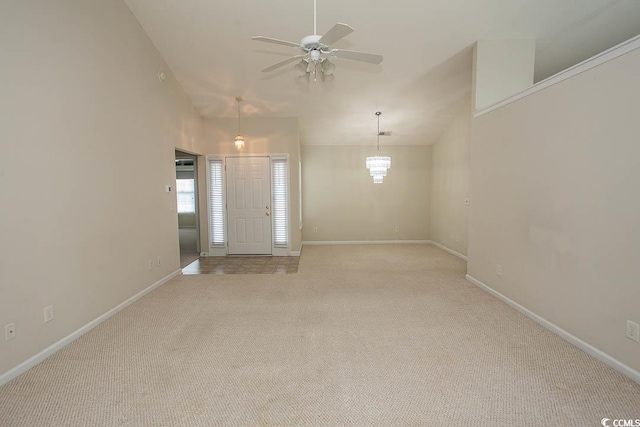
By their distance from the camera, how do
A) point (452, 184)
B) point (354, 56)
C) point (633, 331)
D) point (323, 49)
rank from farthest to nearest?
point (452, 184) → point (354, 56) → point (323, 49) → point (633, 331)

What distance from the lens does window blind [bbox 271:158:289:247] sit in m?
6.08

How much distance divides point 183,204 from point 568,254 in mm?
11406

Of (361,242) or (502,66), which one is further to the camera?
(361,242)

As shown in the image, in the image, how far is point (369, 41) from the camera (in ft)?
12.8

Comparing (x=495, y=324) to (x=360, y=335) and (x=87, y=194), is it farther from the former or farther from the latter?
(x=87, y=194)

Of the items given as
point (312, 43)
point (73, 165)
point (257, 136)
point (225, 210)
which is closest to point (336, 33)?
point (312, 43)

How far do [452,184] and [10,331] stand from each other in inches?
269

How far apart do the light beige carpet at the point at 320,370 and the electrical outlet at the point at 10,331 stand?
307 mm

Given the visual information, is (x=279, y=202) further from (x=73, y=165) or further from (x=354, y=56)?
(x=354, y=56)

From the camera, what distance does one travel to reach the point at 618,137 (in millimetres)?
2143

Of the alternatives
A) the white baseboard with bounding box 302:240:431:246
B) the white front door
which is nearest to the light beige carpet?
the white front door

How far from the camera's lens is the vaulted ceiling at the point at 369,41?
11.2 ft

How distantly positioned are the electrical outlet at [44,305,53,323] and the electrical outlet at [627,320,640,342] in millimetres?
4523

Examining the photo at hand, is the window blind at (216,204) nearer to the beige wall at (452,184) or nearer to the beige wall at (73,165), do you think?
the beige wall at (73,165)
